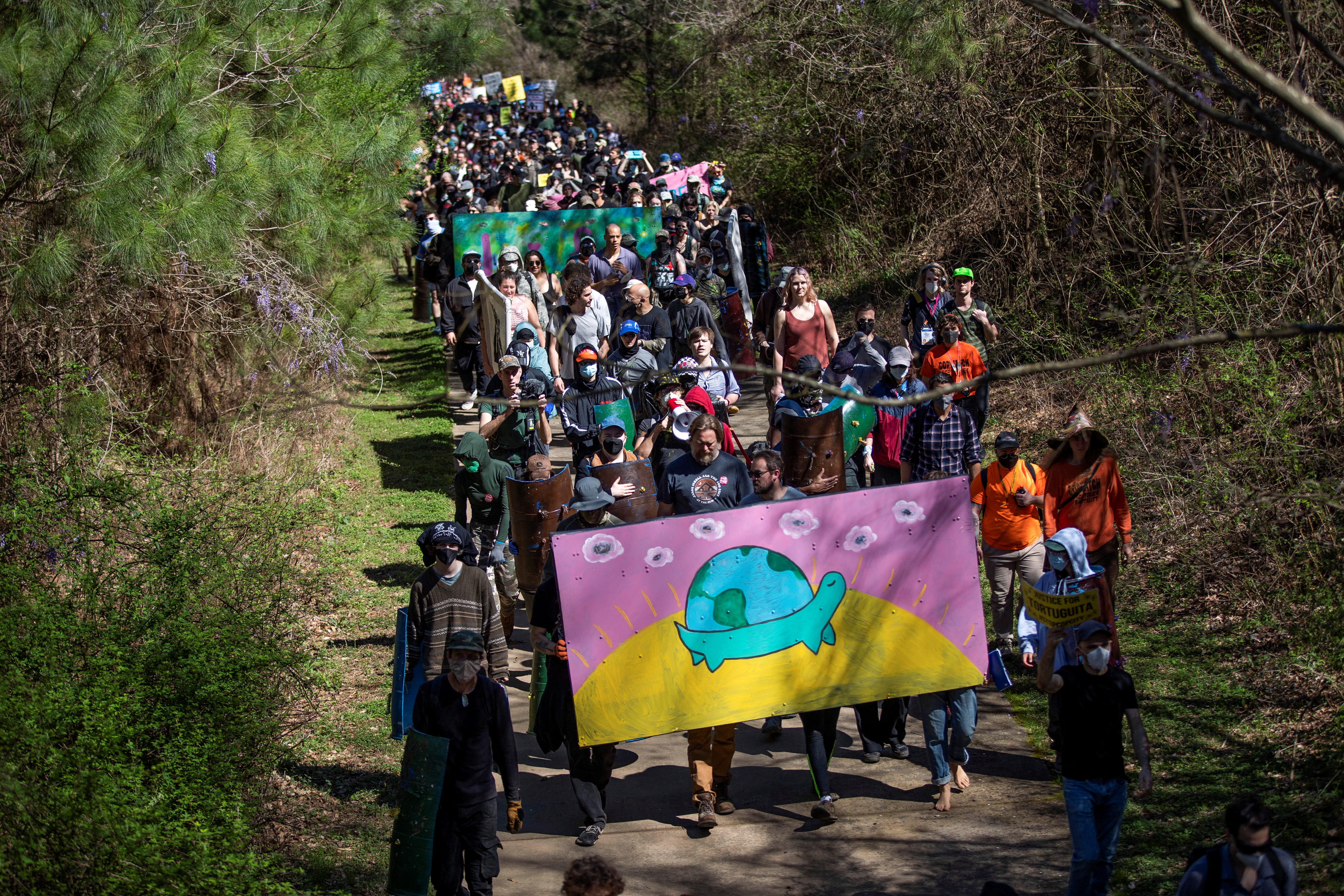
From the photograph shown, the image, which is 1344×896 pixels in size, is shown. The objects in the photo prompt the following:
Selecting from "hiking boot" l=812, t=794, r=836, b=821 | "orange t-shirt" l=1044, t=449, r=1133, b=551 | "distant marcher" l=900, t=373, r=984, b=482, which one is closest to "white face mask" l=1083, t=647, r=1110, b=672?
"hiking boot" l=812, t=794, r=836, b=821

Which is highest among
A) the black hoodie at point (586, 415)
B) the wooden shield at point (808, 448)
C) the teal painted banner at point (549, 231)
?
the teal painted banner at point (549, 231)

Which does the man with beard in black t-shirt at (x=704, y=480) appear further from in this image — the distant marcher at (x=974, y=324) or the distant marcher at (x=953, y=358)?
the distant marcher at (x=974, y=324)

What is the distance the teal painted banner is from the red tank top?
18.9ft

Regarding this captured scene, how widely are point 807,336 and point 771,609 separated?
502 cm

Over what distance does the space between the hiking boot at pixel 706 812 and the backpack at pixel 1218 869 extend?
257 cm

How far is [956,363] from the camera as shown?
9195 millimetres

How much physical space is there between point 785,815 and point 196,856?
10.1 ft

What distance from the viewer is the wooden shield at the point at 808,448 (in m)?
8.29

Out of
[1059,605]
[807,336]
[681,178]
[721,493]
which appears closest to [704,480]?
[721,493]

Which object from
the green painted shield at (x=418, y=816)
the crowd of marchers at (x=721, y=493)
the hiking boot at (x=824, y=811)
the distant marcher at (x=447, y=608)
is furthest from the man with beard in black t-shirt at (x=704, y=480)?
the green painted shield at (x=418, y=816)

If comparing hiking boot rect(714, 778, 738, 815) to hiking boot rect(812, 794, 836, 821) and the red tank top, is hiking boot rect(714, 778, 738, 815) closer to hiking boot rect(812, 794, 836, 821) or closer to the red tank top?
hiking boot rect(812, 794, 836, 821)

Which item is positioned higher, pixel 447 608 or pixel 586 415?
pixel 586 415

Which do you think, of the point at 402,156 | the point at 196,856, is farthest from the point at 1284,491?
the point at 402,156

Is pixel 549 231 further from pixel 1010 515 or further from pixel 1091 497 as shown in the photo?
pixel 1091 497
